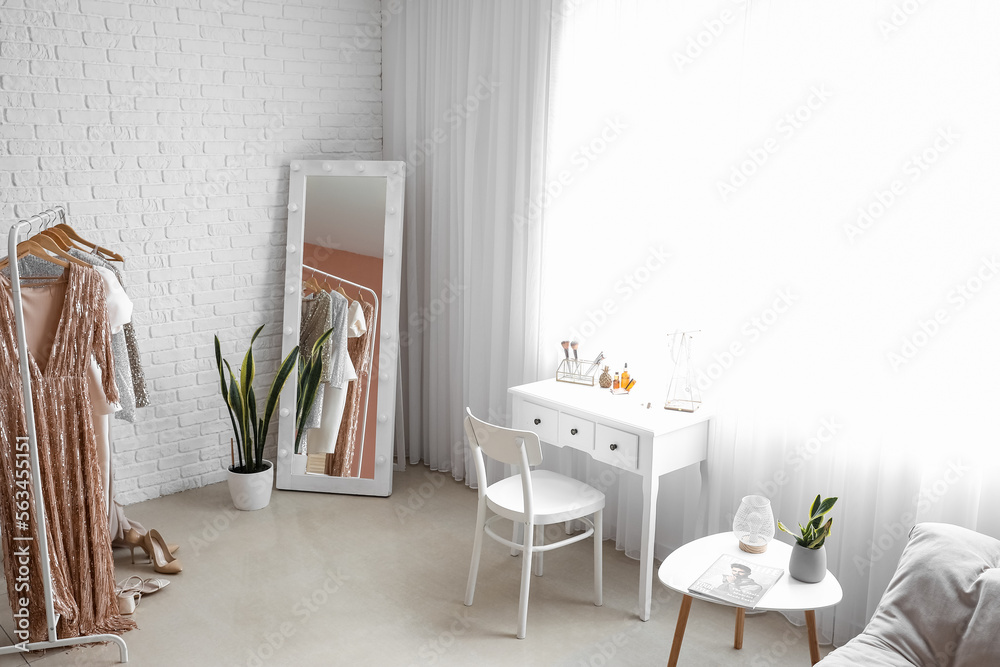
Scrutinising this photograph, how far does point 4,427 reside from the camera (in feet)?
8.17

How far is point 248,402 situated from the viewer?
12.0 ft

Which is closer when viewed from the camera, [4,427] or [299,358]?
[4,427]

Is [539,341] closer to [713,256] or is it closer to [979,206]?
[713,256]

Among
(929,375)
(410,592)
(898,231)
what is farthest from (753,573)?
(410,592)

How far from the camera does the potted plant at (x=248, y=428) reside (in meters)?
3.64

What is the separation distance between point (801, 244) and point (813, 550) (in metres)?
1.02

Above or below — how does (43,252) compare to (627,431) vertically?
above

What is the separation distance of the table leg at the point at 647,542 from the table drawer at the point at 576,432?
0.25 meters

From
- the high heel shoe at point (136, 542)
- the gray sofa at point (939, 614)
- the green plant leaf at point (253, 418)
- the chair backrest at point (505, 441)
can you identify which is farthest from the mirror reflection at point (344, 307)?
the gray sofa at point (939, 614)

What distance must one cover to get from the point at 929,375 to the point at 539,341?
1.60m

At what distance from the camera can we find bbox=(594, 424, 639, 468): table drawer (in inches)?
110

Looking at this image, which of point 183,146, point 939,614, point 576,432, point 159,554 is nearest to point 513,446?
point 576,432

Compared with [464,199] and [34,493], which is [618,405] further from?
[34,493]

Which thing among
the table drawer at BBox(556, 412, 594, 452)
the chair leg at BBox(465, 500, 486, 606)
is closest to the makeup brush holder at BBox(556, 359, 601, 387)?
the table drawer at BBox(556, 412, 594, 452)
